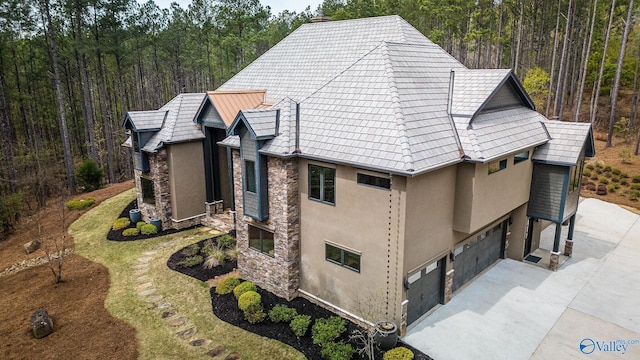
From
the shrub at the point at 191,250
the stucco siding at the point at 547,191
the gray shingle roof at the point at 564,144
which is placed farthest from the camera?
the shrub at the point at 191,250

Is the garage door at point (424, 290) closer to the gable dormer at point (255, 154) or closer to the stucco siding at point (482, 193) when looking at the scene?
the stucco siding at point (482, 193)

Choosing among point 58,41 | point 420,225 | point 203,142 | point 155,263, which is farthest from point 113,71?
point 420,225

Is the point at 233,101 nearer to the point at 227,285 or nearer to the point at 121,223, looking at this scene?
the point at 227,285

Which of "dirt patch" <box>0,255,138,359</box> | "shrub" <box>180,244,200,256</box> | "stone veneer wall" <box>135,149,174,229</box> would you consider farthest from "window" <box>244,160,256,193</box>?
"stone veneer wall" <box>135,149,174,229</box>

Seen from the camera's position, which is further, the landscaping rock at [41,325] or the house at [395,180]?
the landscaping rock at [41,325]

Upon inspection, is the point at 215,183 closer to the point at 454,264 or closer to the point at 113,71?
the point at 454,264

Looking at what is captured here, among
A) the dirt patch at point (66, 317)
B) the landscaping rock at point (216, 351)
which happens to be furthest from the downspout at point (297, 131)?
the dirt patch at point (66, 317)

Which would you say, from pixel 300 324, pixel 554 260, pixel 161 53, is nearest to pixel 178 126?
pixel 300 324
